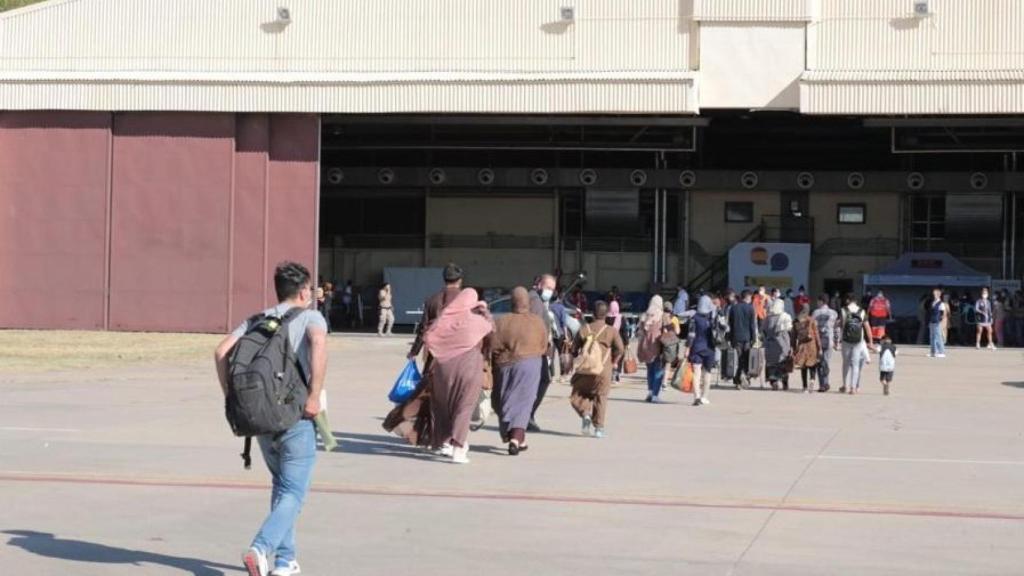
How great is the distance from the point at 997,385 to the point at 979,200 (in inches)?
963

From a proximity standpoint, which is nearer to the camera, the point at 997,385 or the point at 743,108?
the point at 997,385

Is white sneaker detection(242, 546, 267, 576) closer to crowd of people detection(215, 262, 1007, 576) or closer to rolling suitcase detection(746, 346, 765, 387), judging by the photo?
crowd of people detection(215, 262, 1007, 576)

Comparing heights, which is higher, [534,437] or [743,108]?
[743,108]

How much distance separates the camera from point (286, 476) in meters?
8.11

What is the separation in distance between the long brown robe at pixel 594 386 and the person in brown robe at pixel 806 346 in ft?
27.7

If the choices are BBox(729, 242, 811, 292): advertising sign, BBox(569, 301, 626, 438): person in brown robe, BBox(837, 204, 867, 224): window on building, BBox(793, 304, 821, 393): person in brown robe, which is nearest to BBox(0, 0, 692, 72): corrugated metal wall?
BBox(729, 242, 811, 292): advertising sign

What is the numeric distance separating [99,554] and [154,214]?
2987cm

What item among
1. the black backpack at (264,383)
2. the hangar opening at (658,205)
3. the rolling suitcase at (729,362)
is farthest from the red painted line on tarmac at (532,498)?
the hangar opening at (658,205)

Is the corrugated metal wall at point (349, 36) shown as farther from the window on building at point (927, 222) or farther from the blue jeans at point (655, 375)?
the blue jeans at point (655, 375)

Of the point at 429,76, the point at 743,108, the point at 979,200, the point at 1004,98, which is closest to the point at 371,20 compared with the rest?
the point at 429,76

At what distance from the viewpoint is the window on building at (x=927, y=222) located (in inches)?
→ 1939

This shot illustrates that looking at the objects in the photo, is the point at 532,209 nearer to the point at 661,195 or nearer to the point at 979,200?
the point at 661,195

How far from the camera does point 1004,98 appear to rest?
34906mm

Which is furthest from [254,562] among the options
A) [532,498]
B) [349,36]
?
[349,36]
